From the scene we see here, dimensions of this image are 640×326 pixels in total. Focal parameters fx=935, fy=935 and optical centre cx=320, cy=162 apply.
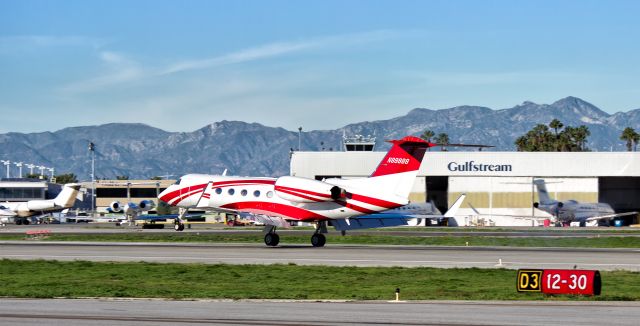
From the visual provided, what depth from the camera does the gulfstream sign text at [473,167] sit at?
120 metres

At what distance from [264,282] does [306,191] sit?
19.2 metres

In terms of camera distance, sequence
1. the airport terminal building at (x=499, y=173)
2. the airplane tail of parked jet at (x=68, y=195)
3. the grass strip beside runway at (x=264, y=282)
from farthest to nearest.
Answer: the airplane tail of parked jet at (x=68, y=195)
the airport terminal building at (x=499, y=173)
the grass strip beside runway at (x=264, y=282)

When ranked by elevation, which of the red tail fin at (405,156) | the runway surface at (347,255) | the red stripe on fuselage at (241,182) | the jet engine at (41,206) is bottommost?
the runway surface at (347,255)

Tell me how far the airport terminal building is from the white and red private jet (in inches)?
2513

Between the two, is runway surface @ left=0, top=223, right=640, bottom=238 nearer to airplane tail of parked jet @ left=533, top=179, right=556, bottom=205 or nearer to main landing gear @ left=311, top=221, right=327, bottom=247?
main landing gear @ left=311, top=221, right=327, bottom=247

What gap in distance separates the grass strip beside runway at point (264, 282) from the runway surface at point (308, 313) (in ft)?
6.10

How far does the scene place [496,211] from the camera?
389 feet

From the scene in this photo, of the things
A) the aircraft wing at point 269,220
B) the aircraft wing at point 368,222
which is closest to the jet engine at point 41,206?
the aircraft wing at point 269,220

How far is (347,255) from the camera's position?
4562cm

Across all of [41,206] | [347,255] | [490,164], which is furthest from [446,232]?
[41,206]

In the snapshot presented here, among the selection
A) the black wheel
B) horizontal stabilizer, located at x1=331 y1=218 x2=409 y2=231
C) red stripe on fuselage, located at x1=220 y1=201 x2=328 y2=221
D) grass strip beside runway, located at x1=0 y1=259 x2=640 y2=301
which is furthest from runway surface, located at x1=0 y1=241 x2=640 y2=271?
grass strip beside runway, located at x1=0 y1=259 x2=640 y2=301

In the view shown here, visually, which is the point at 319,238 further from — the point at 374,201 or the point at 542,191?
the point at 542,191

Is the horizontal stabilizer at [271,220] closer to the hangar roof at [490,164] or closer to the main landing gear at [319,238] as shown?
the main landing gear at [319,238]

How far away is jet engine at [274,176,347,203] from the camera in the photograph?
168 ft
